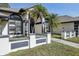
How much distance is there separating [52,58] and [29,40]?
6.01 ft

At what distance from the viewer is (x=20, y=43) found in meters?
7.82

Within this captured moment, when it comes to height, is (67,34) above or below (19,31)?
below

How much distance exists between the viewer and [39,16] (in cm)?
1045

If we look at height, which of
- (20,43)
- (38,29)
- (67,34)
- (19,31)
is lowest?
(20,43)

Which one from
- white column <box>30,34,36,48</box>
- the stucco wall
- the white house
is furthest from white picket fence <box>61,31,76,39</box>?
white column <box>30,34,36,48</box>

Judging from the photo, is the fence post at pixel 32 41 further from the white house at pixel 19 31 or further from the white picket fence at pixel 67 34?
the white picket fence at pixel 67 34

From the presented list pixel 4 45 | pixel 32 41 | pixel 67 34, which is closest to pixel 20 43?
pixel 32 41

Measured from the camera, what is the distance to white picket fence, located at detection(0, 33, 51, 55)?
6.85m

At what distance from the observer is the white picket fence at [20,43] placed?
6.85 metres

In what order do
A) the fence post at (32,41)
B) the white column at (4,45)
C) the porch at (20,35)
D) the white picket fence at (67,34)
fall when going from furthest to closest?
the white picket fence at (67,34)
the fence post at (32,41)
the porch at (20,35)
the white column at (4,45)

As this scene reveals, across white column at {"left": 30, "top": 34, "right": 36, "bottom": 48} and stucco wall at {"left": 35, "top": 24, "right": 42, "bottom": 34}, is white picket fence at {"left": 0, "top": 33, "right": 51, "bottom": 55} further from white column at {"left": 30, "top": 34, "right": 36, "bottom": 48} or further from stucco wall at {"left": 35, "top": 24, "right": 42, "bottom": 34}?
stucco wall at {"left": 35, "top": 24, "right": 42, "bottom": 34}

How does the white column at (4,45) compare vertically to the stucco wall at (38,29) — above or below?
below

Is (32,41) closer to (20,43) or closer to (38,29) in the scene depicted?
(20,43)

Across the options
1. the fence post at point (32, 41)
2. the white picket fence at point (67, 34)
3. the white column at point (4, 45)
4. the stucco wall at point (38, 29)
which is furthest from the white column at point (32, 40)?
the white picket fence at point (67, 34)
